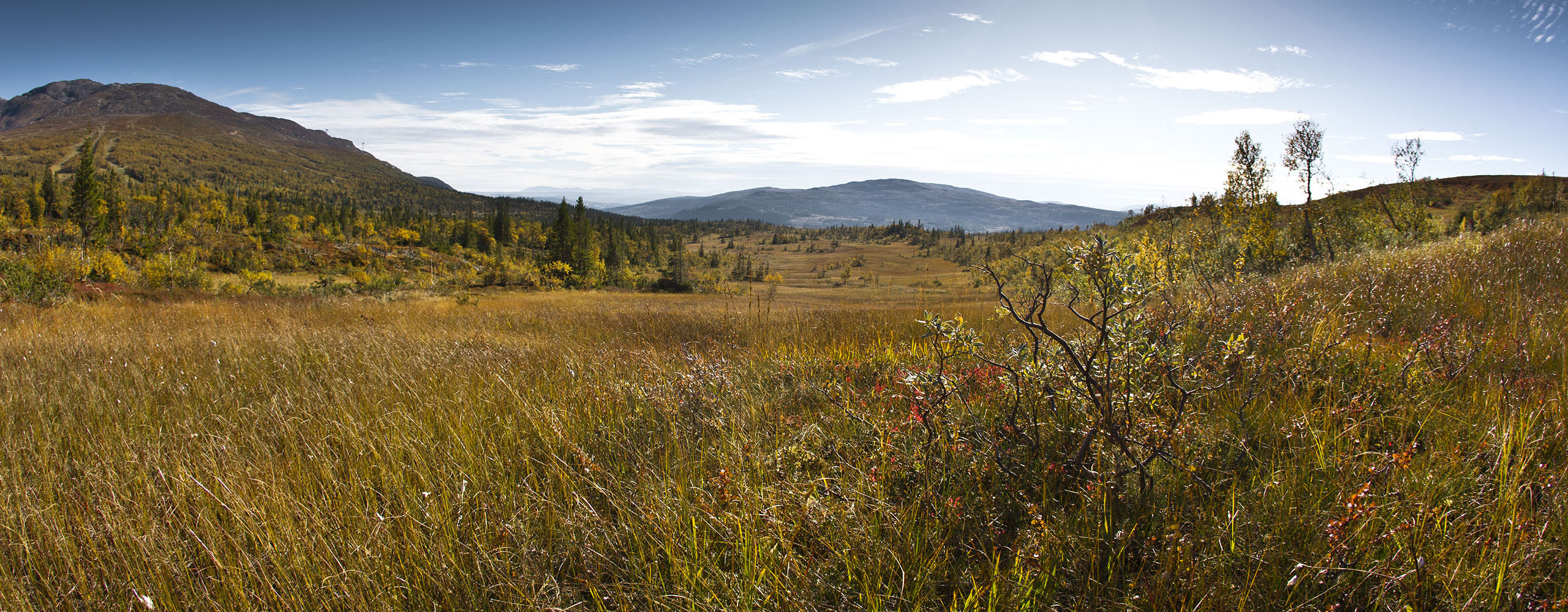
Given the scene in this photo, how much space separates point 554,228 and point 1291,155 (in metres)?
63.3

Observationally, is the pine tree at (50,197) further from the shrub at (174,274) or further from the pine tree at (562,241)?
the pine tree at (562,241)

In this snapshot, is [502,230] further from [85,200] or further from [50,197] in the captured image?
[50,197]

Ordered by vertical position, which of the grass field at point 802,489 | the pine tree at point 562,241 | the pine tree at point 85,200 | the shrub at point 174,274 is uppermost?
the pine tree at point 85,200

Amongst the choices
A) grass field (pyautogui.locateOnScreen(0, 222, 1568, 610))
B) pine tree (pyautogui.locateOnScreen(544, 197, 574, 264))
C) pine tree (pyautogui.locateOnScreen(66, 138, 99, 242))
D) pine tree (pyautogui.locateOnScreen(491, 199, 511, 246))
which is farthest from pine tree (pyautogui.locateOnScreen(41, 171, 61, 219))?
grass field (pyautogui.locateOnScreen(0, 222, 1568, 610))

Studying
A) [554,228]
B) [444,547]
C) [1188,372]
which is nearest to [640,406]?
[444,547]

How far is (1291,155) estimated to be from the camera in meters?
21.3

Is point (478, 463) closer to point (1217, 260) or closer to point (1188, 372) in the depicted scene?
point (1188, 372)

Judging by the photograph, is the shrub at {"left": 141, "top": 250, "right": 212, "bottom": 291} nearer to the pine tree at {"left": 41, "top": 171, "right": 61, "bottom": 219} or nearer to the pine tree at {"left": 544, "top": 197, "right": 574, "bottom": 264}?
the pine tree at {"left": 544, "top": 197, "right": 574, "bottom": 264}

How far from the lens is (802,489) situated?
87.1 inches

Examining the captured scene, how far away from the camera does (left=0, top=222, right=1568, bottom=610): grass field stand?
5.52 ft

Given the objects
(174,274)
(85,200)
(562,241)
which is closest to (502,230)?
(562,241)

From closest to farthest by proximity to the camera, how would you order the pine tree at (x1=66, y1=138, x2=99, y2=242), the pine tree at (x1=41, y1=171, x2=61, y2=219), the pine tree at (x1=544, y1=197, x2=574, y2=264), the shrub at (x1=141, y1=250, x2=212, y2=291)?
1. the shrub at (x1=141, y1=250, x2=212, y2=291)
2. the pine tree at (x1=66, y1=138, x2=99, y2=242)
3. the pine tree at (x1=544, y1=197, x2=574, y2=264)
4. the pine tree at (x1=41, y1=171, x2=61, y2=219)

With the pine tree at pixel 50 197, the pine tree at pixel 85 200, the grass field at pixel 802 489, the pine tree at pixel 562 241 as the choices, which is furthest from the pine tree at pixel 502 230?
the grass field at pixel 802 489

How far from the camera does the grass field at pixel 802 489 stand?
1682 mm
